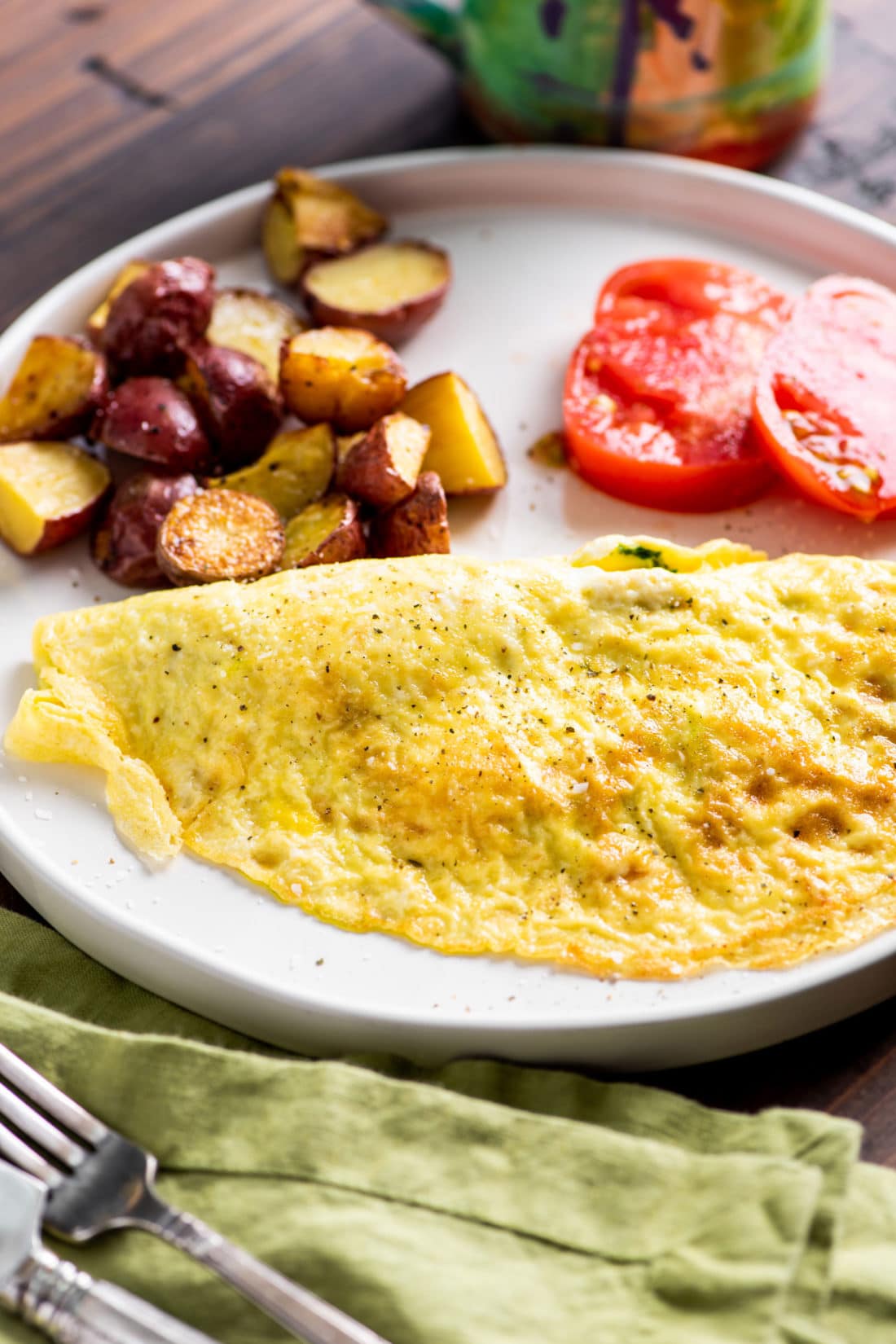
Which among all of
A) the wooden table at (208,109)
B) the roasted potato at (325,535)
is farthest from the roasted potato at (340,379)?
the wooden table at (208,109)

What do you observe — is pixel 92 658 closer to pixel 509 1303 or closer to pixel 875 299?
pixel 509 1303

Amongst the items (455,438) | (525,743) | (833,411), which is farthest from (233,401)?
(833,411)

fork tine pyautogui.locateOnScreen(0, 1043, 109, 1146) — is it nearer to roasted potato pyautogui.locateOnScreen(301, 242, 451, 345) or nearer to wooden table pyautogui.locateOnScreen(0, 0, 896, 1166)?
roasted potato pyautogui.locateOnScreen(301, 242, 451, 345)

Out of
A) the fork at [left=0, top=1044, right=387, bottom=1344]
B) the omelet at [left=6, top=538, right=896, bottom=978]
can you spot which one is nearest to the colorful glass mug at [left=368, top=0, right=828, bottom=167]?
the omelet at [left=6, top=538, right=896, bottom=978]

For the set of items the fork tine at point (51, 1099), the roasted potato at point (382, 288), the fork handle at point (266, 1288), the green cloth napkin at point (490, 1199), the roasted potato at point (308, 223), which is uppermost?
the roasted potato at point (308, 223)

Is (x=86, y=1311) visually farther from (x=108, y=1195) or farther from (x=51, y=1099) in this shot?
(x=51, y=1099)

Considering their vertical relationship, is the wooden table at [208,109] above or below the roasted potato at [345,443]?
above

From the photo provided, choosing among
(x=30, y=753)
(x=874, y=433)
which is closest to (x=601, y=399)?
(x=874, y=433)

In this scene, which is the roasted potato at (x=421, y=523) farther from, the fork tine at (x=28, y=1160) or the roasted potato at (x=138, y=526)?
the fork tine at (x=28, y=1160)
